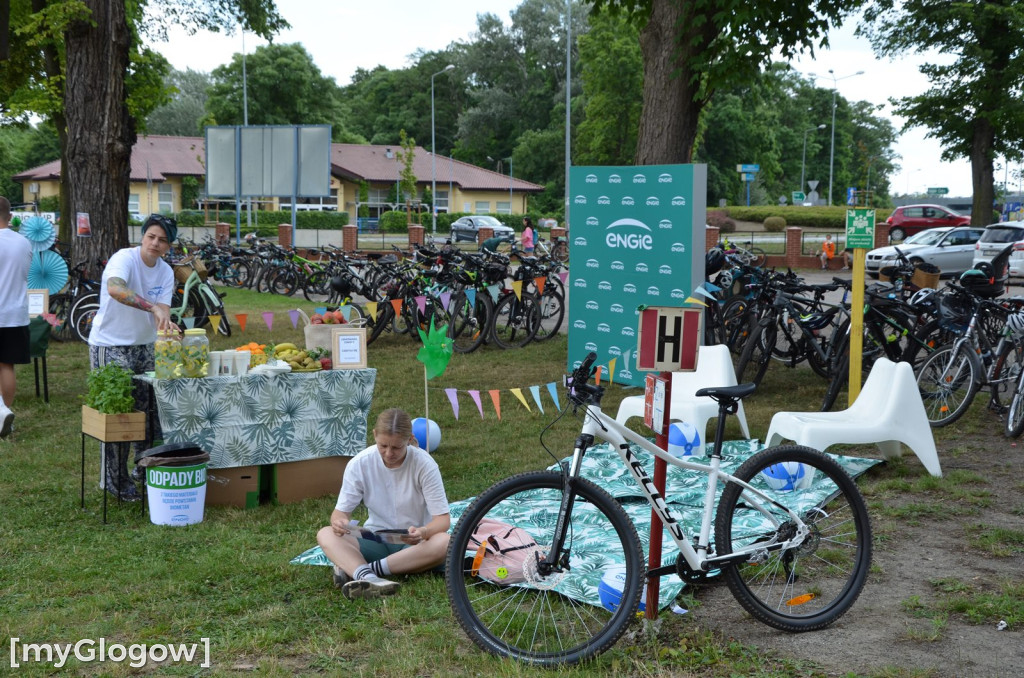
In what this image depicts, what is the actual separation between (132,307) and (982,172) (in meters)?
31.4

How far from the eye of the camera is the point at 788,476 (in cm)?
453

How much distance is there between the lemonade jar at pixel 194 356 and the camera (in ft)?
20.8

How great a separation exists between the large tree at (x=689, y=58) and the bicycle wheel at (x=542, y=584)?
296 inches

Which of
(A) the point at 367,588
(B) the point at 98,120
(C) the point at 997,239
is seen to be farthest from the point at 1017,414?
(C) the point at 997,239

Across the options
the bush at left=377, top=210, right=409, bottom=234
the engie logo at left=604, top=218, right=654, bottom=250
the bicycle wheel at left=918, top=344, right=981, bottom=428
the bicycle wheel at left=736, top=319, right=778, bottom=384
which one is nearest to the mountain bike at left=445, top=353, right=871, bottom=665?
the bicycle wheel at left=918, top=344, right=981, bottom=428

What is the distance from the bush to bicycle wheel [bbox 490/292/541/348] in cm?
4557

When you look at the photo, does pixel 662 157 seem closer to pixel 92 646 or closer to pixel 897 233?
pixel 92 646

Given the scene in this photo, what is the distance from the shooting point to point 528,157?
7419cm

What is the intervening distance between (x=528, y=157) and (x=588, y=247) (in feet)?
211

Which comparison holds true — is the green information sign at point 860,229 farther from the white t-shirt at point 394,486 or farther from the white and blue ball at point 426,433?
the white t-shirt at point 394,486

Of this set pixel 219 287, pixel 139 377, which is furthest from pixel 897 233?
pixel 139 377

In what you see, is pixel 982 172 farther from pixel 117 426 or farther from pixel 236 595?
pixel 236 595

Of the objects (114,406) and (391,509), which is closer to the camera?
(391,509)

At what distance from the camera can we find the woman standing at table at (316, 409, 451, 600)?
500 centimetres
